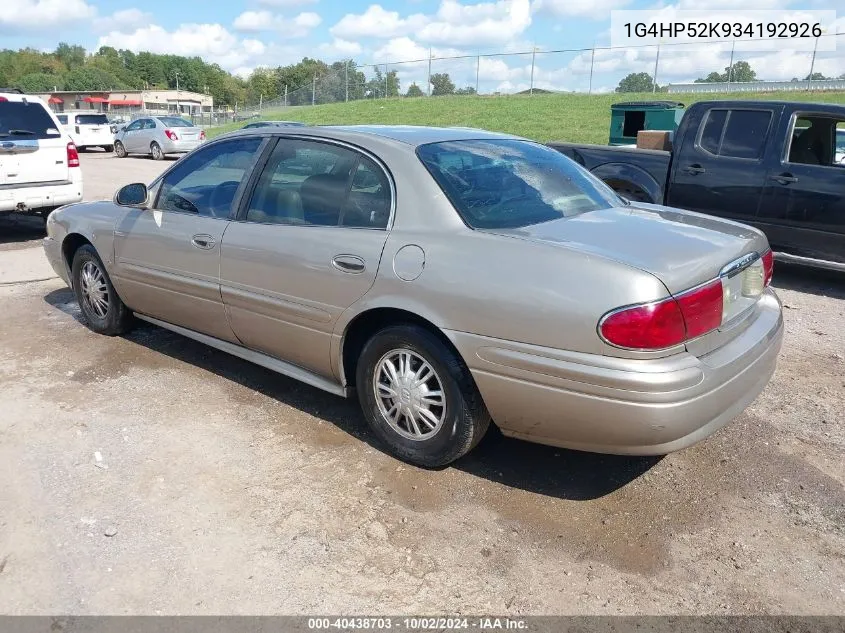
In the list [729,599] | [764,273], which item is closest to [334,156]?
[764,273]

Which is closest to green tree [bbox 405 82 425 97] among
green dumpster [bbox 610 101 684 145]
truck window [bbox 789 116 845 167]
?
green dumpster [bbox 610 101 684 145]

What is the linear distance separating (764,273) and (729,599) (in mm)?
1645

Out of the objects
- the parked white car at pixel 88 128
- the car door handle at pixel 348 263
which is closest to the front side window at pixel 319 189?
the car door handle at pixel 348 263

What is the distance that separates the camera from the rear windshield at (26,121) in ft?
29.3

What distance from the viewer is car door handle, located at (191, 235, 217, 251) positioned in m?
4.16

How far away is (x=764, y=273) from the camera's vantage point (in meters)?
3.52

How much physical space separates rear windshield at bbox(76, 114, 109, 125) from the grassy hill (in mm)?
9195

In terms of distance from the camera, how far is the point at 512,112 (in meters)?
30.2

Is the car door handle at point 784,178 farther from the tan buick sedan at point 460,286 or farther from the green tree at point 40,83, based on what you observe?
the green tree at point 40,83

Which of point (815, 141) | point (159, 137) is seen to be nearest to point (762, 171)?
point (815, 141)

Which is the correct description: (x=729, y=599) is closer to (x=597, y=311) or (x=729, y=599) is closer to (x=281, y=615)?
(x=597, y=311)

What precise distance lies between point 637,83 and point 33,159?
2876cm

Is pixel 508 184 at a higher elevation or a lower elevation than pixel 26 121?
lower

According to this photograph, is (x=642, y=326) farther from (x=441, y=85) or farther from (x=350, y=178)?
(x=441, y=85)
